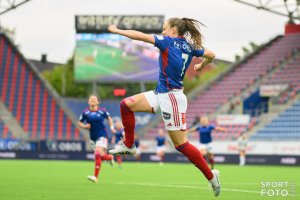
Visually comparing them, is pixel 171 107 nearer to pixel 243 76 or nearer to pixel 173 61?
pixel 173 61

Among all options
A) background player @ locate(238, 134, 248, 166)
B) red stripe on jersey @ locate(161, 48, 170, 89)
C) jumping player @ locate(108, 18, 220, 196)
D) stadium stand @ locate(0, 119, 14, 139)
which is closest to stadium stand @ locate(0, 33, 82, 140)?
stadium stand @ locate(0, 119, 14, 139)

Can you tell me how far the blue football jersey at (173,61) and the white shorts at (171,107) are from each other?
0.33 feet

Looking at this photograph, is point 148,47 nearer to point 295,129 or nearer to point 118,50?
point 118,50

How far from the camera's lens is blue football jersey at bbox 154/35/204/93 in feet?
35.9

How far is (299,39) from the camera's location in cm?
5047

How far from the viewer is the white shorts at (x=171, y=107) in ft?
36.2

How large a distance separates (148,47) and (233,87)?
6.42 metres

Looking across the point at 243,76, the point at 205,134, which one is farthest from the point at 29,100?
the point at 205,134

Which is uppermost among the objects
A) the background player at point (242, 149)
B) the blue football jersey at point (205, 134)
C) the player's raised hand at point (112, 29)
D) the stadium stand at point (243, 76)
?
the stadium stand at point (243, 76)

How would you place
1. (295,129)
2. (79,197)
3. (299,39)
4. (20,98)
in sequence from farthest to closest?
(20,98), (299,39), (295,129), (79,197)

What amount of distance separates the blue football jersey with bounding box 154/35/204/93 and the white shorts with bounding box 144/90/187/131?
100 millimetres

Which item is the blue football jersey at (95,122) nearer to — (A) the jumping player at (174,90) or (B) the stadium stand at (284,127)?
(A) the jumping player at (174,90)

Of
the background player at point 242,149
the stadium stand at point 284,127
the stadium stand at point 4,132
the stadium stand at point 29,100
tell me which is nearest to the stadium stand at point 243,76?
the stadium stand at point 284,127

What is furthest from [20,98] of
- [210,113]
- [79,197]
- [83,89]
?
[79,197]
